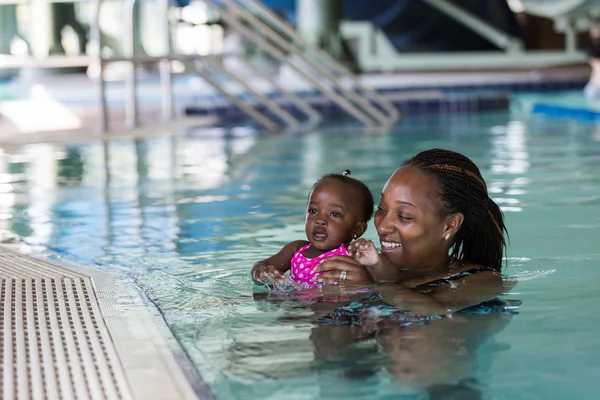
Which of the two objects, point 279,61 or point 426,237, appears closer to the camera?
point 426,237

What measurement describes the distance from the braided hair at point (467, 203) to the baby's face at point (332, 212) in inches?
10.1

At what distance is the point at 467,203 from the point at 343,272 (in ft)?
1.32

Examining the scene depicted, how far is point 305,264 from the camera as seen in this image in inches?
139

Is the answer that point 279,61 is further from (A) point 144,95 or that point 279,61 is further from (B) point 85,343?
(B) point 85,343

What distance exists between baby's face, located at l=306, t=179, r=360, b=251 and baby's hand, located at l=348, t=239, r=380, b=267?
316mm

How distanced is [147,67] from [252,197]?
17656 mm

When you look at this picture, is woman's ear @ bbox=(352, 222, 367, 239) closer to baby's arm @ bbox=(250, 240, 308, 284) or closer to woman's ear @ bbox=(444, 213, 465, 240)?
baby's arm @ bbox=(250, 240, 308, 284)

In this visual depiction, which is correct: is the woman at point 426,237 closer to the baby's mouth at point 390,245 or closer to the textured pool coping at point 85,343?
the baby's mouth at point 390,245

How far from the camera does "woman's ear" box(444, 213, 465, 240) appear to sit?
10.5 feet

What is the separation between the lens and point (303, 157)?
821 cm

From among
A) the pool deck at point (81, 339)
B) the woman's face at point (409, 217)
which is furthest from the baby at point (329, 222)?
the pool deck at point (81, 339)

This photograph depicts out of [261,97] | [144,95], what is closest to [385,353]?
[261,97]

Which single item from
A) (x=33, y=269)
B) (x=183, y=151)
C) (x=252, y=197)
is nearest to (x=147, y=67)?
(x=183, y=151)

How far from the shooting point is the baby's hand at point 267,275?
342 cm
